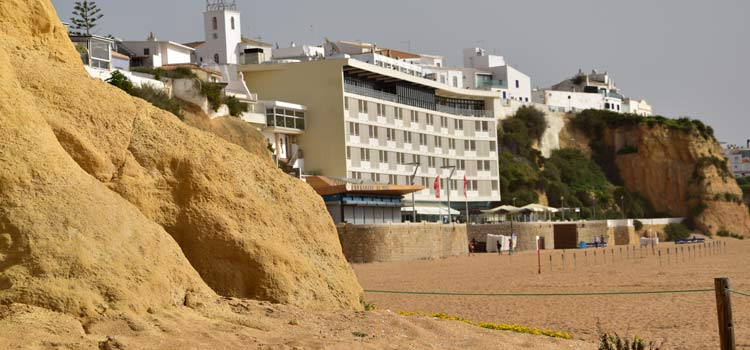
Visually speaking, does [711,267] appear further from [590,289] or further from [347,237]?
[347,237]

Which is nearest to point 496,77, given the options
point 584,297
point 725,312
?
point 584,297

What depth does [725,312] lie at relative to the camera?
433 inches

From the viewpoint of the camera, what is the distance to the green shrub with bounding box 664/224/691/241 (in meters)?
91.2

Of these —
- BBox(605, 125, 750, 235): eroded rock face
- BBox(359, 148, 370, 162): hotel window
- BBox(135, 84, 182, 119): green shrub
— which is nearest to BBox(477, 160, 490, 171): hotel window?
BBox(359, 148, 370, 162): hotel window

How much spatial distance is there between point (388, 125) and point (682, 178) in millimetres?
37614

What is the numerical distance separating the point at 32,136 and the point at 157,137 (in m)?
1.98

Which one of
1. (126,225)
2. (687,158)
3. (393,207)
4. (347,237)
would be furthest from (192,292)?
(687,158)

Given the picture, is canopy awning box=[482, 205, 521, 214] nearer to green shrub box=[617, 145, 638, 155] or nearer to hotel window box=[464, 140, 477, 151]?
hotel window box=[464, 140, 477, 151]

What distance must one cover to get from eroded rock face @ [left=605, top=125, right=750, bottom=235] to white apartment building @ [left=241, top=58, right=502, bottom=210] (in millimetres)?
22948

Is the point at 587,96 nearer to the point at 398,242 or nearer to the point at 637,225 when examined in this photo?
the point at 637,225

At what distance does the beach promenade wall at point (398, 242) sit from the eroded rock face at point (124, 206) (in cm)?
3880

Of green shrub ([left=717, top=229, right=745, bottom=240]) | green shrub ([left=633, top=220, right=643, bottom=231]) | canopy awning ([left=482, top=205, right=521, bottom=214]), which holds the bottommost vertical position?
green shrub ([left=717, top=229, right=745, bottom=240])

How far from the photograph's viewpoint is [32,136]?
29.4ft

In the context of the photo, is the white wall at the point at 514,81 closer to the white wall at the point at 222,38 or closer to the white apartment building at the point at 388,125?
the white apartment building at the point at 388,125
